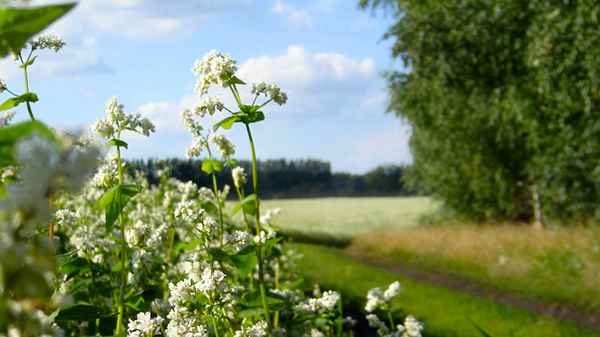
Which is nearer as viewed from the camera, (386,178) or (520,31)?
(520,31)

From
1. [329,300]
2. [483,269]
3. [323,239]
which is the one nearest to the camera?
[329,300]

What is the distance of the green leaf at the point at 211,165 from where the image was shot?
209cm

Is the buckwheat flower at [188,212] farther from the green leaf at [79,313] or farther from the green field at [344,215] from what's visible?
the green field at [344,215]

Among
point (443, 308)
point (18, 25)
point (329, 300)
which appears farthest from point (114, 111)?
point (443, 308)

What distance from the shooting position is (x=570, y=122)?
996 centimetres

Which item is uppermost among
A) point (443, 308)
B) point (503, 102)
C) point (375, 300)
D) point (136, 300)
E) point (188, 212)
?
point (503, 102)

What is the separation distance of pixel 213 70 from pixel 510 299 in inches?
292

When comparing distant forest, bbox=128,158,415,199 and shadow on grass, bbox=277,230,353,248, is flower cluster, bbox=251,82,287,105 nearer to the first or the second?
distant forest, bbox=128,158,415,199

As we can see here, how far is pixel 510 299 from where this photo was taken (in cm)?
807

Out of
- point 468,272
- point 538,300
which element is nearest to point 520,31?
point 468,272

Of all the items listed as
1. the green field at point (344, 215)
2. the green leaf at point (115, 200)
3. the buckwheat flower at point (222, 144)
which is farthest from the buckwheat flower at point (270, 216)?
the green field at point (344, 215)

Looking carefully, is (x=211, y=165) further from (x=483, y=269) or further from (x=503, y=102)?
(x=503, y=102)

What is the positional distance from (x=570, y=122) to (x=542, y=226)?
10.3 ft

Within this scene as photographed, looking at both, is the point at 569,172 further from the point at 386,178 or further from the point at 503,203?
the point at 386,178
